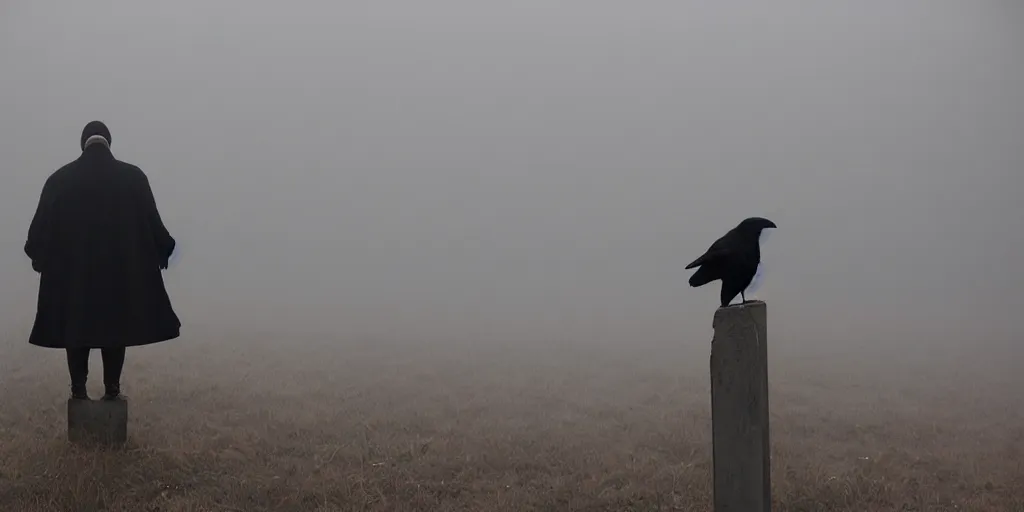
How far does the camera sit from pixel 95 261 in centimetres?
521

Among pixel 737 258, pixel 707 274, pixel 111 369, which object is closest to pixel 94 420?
pixel 111 369

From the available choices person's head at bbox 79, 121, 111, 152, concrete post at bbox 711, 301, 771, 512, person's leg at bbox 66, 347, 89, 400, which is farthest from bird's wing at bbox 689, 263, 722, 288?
person's head at bbox 79, 121, 111, 152

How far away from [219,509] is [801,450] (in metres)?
5.06

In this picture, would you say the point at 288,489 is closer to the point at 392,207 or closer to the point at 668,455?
the point at 668,455

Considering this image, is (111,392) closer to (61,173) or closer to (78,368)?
(78,368)

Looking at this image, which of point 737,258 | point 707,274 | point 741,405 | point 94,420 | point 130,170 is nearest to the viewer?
point 741,405

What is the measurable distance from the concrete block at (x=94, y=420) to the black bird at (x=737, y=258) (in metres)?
4.23

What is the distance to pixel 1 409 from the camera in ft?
21.5

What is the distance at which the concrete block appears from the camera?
515 centimetres

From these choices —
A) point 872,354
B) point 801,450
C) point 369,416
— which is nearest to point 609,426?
point 801,450

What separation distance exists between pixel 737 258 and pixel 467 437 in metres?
3.50

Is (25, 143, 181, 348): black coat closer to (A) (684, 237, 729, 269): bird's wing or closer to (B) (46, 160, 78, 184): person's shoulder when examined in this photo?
(B) (46, 160, 78, 184): person's shoulder

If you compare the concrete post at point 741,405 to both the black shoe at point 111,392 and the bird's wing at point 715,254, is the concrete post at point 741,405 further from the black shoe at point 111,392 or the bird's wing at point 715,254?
the black shoe at point 111,392

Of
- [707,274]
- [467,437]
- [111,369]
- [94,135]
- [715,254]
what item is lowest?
[467,437]
